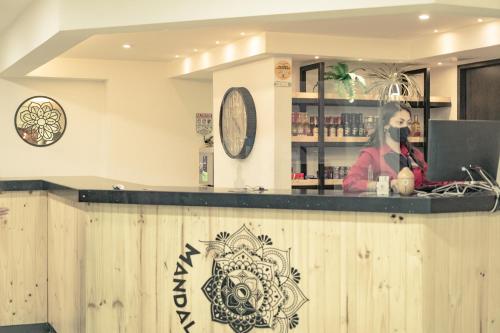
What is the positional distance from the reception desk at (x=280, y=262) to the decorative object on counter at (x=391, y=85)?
178cm

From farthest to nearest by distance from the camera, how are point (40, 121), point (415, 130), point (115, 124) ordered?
1. point (115, 124)
2. point (40, 121)
3. point (415, 130)

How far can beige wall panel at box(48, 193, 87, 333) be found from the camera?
4.66m

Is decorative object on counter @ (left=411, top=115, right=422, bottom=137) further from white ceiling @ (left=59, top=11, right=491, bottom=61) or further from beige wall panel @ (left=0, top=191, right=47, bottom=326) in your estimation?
beige wall panel @ (left=0, top=191, right=47, bottom=326)

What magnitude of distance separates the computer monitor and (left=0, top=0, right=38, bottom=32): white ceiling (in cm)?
424

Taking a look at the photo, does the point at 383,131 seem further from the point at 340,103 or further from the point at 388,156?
the point at 340,103

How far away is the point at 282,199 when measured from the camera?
4.03 metres

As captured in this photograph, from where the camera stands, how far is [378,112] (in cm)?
509

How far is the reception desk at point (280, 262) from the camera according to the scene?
384 cm

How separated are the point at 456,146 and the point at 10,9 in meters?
4.78

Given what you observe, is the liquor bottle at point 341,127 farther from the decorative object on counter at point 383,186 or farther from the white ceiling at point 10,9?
the decorative object on counter at point 383,186

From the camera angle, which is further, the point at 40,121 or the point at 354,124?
the point at 40,121

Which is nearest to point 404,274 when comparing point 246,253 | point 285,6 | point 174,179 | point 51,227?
point 246,253

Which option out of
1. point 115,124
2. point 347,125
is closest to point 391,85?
point 347,125

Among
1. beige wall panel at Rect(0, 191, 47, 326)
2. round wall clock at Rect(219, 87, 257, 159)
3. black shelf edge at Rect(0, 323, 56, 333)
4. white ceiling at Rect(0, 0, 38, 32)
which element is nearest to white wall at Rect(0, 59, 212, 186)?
round wall clock at Rect(219, 87, 257, 159)
